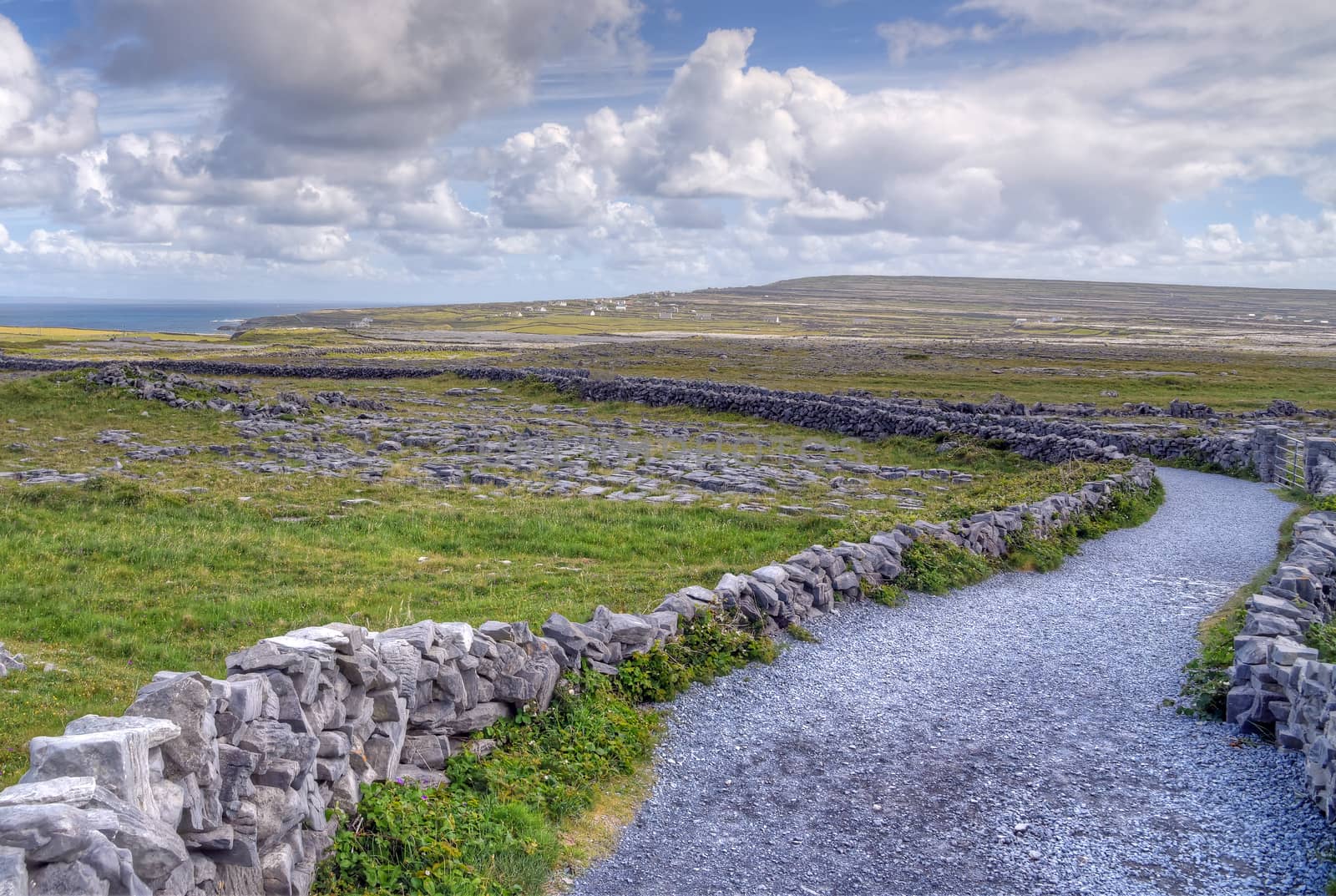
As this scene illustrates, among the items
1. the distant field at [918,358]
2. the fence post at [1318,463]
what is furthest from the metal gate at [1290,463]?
the distant field at [918,358]

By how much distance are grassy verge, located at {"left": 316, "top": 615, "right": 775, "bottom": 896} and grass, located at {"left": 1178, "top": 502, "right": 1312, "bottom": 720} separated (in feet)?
18.6

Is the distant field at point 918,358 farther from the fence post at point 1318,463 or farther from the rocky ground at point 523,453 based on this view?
the fence post at point 1318,463

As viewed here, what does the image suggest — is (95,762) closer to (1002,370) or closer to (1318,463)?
(1318,463)

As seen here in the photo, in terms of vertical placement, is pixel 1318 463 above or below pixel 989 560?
above

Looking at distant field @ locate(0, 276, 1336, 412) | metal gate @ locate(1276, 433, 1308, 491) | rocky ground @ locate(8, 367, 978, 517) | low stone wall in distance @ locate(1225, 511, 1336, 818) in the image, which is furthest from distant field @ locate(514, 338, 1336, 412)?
low stone wall in distance @ locate(1225, 511, 1336, 818)

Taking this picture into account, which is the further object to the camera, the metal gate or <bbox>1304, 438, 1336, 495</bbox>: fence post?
the metal gate

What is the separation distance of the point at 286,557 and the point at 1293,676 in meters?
13.8

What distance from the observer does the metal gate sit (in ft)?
85.8

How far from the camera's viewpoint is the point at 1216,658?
11414 mm

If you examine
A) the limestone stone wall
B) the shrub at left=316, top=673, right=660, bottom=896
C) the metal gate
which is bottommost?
the metal gate

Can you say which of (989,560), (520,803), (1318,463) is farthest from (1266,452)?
(520,803)

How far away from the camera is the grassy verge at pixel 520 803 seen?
6.56m

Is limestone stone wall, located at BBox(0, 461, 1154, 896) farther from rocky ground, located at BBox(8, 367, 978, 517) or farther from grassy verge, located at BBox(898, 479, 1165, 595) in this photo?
rocky ground, located at BBox(8, 367, 978, 517)

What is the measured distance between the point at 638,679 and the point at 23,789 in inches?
252
